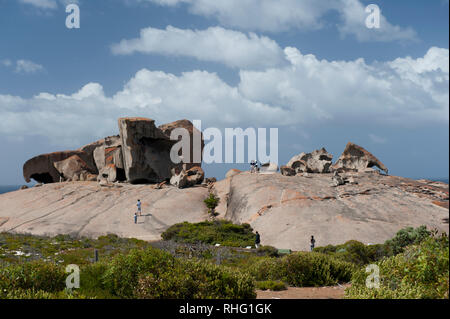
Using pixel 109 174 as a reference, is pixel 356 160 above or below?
above

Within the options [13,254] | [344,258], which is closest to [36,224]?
[13,254]

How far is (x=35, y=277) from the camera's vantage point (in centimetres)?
966

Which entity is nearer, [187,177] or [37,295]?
[37,295]

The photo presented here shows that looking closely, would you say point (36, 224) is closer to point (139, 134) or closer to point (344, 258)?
point (139, 134)

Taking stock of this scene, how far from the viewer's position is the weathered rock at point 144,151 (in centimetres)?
4334

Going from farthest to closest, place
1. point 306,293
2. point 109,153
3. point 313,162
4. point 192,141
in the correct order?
1. point 109,153
2. point 192,141
3. point 313,162
4. point 306,293

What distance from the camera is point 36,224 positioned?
33.4m

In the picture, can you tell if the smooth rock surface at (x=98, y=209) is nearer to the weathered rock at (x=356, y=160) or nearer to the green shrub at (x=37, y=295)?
the weathered rock at (x=356, y=160)

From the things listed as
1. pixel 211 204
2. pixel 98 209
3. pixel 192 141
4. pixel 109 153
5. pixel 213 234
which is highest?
pixel 192 141

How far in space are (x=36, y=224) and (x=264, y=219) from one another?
63.8ft

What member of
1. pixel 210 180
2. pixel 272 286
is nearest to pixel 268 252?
pixel 272 286

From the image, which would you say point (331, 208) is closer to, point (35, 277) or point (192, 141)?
point (35, 277)

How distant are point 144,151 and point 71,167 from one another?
446 inches
